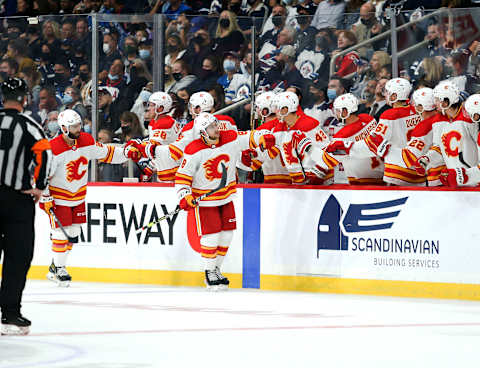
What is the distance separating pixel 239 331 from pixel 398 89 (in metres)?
3.16

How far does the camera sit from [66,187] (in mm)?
8891

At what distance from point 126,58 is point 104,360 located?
5151 millimetres

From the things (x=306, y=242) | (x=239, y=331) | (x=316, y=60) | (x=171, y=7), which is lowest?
(x=239, y=331)

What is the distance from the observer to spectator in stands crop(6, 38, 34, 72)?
33.1 feet

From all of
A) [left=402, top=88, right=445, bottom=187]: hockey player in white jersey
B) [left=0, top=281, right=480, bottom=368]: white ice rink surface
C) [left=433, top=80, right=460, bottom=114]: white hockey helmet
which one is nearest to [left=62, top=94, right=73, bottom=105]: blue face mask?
[left=0, top=281, right=480, bottom=368]: white ice rink surface

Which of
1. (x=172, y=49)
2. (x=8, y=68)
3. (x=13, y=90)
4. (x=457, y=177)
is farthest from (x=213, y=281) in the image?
(x=8, y=68)

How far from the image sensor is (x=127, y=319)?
22.3 feet

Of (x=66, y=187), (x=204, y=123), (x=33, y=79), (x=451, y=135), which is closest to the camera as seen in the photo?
(x=451, y=135)

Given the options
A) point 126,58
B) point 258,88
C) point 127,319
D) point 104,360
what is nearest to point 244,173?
point 258,88

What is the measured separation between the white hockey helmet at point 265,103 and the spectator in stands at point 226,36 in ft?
2.21

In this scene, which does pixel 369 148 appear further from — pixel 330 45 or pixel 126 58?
pixel 126 58

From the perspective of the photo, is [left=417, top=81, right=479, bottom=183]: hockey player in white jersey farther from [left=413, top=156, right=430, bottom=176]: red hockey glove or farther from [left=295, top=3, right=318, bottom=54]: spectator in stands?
[left=295, top=3, right=318, bottom=54]: spectator in stands

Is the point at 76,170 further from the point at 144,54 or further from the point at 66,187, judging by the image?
the point at 144,54

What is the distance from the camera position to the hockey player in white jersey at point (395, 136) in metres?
8.45
